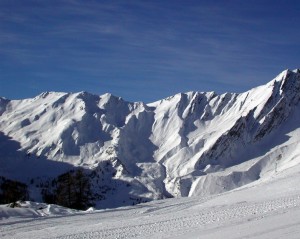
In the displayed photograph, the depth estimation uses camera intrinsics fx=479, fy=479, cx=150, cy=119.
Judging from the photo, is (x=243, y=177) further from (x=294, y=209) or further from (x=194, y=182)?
(x=294, y=209)

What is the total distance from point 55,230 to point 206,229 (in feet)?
40.8

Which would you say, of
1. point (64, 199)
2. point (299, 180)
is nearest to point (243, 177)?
point (64, 199)

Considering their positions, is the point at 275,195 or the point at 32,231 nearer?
the point at 32,231

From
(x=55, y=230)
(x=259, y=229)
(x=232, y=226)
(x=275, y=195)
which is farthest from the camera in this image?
(x=275, y=195)

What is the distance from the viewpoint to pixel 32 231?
3538 centimetres

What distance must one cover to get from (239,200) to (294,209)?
37.6 ft

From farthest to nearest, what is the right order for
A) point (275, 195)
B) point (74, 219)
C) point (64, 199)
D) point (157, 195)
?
point (157, 195), point (64, 199), point (74, 219), point (275, 195)

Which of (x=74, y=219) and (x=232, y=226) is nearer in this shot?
(x=232, y=226)

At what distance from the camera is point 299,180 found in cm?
4541

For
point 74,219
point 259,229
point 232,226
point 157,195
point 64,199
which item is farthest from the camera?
point 157,195

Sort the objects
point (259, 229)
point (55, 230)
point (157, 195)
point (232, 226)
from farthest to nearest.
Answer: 1. point (157, 195)
2. point (55, 230)
3. point (232, 226)
4. point (259, 229)

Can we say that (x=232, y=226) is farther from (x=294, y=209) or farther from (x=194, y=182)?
(x=194, y=182)

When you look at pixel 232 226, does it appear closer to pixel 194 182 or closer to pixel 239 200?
pixel 239 200

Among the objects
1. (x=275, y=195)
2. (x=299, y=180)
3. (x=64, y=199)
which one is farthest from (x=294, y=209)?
(x=64, y=199)
